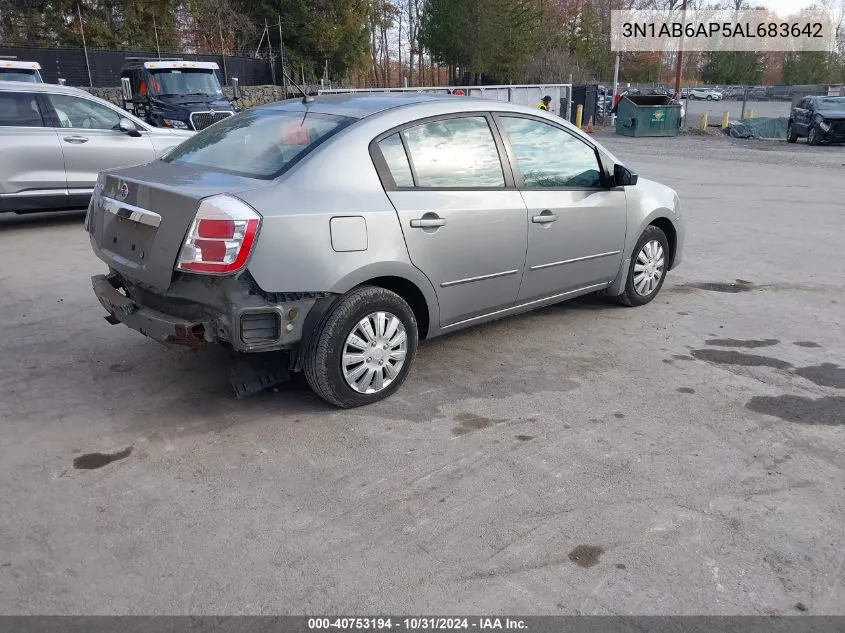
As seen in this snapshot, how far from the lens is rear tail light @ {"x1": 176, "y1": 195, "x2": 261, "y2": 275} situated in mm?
3609

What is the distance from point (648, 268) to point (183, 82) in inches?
531

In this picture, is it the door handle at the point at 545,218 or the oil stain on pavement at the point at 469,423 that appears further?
the door handle at the point at 545,218

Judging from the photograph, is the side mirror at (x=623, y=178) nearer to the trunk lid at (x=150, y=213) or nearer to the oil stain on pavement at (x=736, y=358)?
the oil stain on pavement at (x=736, y=358)

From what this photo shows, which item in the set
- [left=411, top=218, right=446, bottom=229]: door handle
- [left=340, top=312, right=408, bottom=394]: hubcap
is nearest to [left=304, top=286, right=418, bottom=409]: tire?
[left=340, top=312, right=408, bottom=394]: hubcap

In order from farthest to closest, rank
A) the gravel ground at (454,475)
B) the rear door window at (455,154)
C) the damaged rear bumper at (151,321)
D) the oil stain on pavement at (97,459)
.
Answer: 1. the rear door window at (455,154)
2. the damaged rear bumper at (151,321)
3. the oil stain on pavement at (97,459)
4. the gravel ground at (454,475)

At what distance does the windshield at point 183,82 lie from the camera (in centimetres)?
1620

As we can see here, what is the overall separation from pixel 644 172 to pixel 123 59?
1825 centimetres

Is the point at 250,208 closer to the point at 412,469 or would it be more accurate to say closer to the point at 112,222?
the point at 112,222

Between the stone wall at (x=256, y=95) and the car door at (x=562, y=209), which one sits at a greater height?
the stone wall at (x=256, y=95)

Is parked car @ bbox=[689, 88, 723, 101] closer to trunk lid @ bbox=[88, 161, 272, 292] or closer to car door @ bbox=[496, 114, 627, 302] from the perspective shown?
car door @ bbox=[496, 114, 627, 302]

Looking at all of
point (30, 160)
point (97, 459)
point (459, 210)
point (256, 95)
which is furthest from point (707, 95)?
point (97, 459)

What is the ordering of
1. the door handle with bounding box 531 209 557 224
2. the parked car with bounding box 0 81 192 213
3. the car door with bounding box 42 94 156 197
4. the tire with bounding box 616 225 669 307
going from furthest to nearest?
the car door with bounding box 42 94 156 197, the parked car with bounding box 0 81 192 213, the tire with bounding box 616 225 669 307, the door handle with bounding box 531 209 557 224

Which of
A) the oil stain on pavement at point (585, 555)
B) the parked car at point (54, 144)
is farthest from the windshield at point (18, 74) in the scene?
the oil stain on pavement at point (585, 555)

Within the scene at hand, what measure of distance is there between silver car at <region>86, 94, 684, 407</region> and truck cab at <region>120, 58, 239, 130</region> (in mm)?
11943
